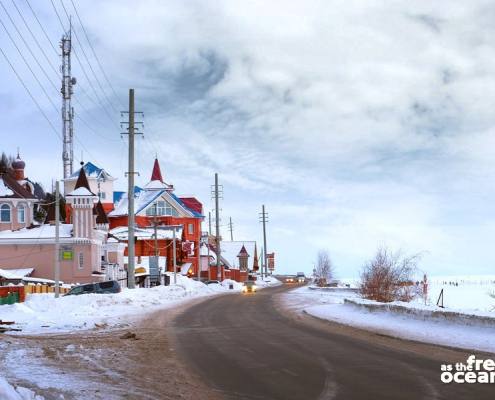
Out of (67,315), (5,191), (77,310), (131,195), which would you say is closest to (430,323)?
(67,315)

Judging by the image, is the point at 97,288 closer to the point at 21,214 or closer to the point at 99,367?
the point at 99,367

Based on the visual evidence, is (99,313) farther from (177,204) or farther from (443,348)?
(177,204)

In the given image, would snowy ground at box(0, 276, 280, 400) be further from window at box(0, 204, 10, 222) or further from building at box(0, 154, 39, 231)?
window at box(0, 204, 10, 222)

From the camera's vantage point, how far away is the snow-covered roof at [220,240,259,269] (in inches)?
4931

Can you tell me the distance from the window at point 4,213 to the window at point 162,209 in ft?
88.9

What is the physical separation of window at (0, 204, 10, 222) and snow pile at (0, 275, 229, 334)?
29.9 meters

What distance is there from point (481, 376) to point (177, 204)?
83.0 m

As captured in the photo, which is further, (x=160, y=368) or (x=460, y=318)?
(x=460, y=318)

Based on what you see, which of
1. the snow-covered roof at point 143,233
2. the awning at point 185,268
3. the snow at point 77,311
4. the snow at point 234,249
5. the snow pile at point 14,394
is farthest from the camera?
the snow at point 234,249

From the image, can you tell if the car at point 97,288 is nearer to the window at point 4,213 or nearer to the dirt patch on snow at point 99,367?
the dirt patch on snow at point 99,367

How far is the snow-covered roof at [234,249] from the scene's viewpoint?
12525cm

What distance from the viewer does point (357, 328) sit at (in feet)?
66.6

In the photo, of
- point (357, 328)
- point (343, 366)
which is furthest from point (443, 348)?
point (357, 328)

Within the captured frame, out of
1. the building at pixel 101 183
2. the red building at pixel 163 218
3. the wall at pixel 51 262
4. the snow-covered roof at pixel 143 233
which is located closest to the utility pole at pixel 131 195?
the wall at pixel 51 262
